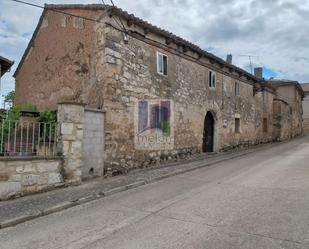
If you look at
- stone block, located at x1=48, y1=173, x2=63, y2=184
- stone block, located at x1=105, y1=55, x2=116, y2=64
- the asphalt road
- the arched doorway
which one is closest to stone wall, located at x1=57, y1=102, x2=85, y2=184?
stone block, located at x1=48, y1=173, x2=63, y2=184

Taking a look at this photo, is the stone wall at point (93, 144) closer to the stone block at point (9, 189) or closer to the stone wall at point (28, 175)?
the stone wall at point (28, 175)

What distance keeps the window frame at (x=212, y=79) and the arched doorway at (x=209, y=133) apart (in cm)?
155

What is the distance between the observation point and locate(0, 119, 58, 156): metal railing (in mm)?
8742

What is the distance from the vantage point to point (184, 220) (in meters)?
6.40

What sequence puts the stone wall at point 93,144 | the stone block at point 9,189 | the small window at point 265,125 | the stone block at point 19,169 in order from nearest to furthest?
the stone block at point 9,189
the stone block at point 19,169
the stone wall at point 93,144
the small window at point 265,125

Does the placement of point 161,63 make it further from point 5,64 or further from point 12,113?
point 12,113

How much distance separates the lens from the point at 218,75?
795 inches

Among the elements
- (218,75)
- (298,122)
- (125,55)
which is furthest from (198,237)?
(298,122)

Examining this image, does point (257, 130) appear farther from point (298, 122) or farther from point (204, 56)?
point (298, 122)

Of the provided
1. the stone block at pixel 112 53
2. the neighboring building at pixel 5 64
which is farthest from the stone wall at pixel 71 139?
the neighboring building at pixel 5 64

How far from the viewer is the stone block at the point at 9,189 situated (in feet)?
26.7

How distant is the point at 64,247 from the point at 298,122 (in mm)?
42090

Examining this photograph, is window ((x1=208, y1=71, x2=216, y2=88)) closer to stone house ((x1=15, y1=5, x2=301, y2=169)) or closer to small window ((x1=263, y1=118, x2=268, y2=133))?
stone house ((x1=15, y1=5, x2=301, y2=169))

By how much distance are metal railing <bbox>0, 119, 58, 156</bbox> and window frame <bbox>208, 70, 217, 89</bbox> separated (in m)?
11.2
